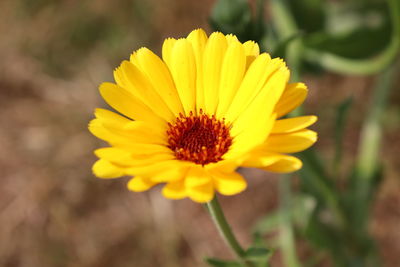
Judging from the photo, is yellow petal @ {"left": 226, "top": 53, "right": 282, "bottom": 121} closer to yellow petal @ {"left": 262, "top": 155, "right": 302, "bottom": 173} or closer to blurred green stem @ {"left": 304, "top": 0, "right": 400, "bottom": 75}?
yellow petal @ {"left": 262, "top": 155, "right": 302, "bottom": 173}

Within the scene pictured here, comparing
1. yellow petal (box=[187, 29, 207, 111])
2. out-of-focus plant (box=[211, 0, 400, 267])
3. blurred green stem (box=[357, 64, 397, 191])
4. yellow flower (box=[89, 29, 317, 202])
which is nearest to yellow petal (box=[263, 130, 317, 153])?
yellow flower (box=[89, 29, 317, 202])

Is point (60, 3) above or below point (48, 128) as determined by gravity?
above

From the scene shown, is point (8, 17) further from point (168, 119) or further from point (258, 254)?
point (258, 254)

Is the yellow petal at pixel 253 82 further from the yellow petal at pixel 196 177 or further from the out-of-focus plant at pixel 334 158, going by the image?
the out-of-focus plant at pixel 334 158

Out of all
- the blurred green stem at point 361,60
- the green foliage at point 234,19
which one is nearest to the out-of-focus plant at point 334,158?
the blurred green stem at point 361,60

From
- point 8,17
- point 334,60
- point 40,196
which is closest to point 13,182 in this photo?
point 40,196

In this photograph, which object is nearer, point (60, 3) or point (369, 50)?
point (369, 50)

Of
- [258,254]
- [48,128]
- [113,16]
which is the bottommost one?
[258,254]
